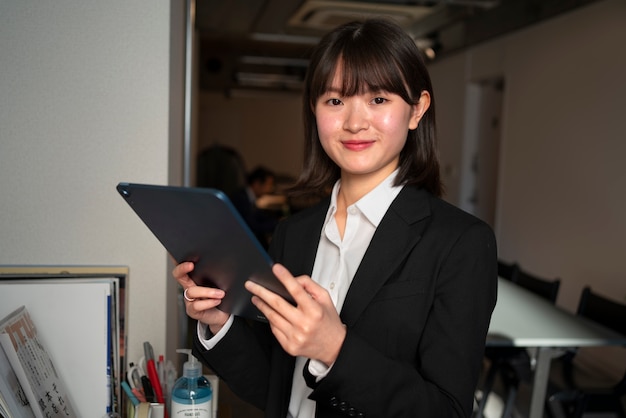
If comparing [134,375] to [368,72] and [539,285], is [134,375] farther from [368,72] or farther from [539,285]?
[539,285]

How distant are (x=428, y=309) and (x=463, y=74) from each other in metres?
6.71

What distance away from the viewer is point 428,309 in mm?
975

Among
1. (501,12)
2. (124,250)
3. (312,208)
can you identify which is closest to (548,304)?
(312,208)

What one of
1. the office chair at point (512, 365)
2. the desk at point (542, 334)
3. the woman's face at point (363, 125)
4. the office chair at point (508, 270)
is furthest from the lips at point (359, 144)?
the office chair at point (508, 270)

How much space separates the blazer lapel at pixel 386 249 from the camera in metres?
1.01

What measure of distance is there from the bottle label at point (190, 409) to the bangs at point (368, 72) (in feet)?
2.29

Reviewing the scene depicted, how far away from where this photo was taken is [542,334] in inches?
99.7

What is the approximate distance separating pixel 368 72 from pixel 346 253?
36 cm

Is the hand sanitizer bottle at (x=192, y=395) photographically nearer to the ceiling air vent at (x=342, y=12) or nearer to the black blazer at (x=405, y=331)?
the black blazer at (x=405, y=331)

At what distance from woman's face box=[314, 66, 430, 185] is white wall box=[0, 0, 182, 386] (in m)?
0.50

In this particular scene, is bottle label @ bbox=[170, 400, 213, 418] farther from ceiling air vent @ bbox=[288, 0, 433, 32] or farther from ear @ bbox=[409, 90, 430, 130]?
ceiling air vent @ bbox=[288, 0, 433, 32]

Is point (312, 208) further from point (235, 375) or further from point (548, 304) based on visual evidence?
point (548, 304)

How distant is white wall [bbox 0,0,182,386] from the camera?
4.36ft

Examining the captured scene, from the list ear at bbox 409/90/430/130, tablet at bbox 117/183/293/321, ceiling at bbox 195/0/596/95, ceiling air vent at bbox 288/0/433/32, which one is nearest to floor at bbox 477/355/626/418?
ear at bbox 409/90/430/130
